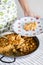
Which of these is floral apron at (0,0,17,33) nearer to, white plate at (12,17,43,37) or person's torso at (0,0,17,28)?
person's torso at (0,0,17,28)

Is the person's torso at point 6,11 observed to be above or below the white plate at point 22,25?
above

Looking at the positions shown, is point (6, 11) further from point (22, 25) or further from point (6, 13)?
point (22, 25)

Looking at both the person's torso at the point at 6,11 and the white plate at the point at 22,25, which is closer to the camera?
the white plate at the point at 22,25

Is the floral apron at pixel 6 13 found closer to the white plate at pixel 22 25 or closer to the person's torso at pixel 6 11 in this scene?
the person's torso at pixel 6 11

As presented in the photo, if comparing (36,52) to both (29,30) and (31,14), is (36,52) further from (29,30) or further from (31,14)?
(31,14)

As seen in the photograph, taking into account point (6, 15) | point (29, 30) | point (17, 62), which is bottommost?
point (17, 62)

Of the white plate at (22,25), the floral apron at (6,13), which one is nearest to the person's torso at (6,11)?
the floral apron at (6,13)

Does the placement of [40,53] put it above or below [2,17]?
below

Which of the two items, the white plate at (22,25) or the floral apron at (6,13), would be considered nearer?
the white plate at (22,25)

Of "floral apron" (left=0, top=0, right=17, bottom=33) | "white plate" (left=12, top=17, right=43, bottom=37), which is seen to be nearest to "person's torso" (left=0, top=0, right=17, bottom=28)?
"floral apron" (left=0, top=0, right=17, bottom=33)

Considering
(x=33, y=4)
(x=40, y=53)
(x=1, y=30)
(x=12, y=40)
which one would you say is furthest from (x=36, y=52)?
(x=33, y=4)

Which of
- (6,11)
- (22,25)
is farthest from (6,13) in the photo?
(22,25)
